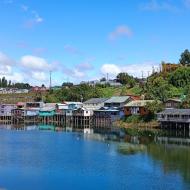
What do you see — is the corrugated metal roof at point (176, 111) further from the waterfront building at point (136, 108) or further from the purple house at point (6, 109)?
the purple house at point (6, 109)

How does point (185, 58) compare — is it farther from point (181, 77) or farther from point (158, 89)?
point (158, 89)

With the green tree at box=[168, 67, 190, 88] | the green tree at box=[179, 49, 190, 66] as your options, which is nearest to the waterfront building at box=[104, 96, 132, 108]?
the green tree at box=[168, 67, 190, 88]

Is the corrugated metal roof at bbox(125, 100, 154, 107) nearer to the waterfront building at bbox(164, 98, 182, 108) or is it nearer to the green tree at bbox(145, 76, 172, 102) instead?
the green tree at bbox(145, 76, 172, 102)

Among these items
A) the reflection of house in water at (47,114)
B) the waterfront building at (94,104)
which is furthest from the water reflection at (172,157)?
the reflection of house in water at (47,114)

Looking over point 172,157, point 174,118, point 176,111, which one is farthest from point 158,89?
point 172,157

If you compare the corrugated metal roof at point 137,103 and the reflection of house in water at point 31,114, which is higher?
the corrugated metal roof at point 137,103

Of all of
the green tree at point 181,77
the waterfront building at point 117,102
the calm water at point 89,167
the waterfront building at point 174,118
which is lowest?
the calm water at point 89,167

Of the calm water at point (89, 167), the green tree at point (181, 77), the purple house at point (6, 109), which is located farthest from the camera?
the purple house at point (6, 109)

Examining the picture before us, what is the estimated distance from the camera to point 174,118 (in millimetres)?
81000

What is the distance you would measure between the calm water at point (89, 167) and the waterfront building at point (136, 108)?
27525 millimetres

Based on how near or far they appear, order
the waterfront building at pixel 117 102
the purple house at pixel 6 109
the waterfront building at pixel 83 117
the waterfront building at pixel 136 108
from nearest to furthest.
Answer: the waterfront building at pixel 136 108
the waterfront building at pixel 117 102
the waterfront building at pixel 83 117
the purple house at pixel 6 109

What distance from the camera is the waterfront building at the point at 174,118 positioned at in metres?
79.4

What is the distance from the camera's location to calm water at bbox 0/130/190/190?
123 feet

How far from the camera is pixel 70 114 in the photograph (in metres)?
110
